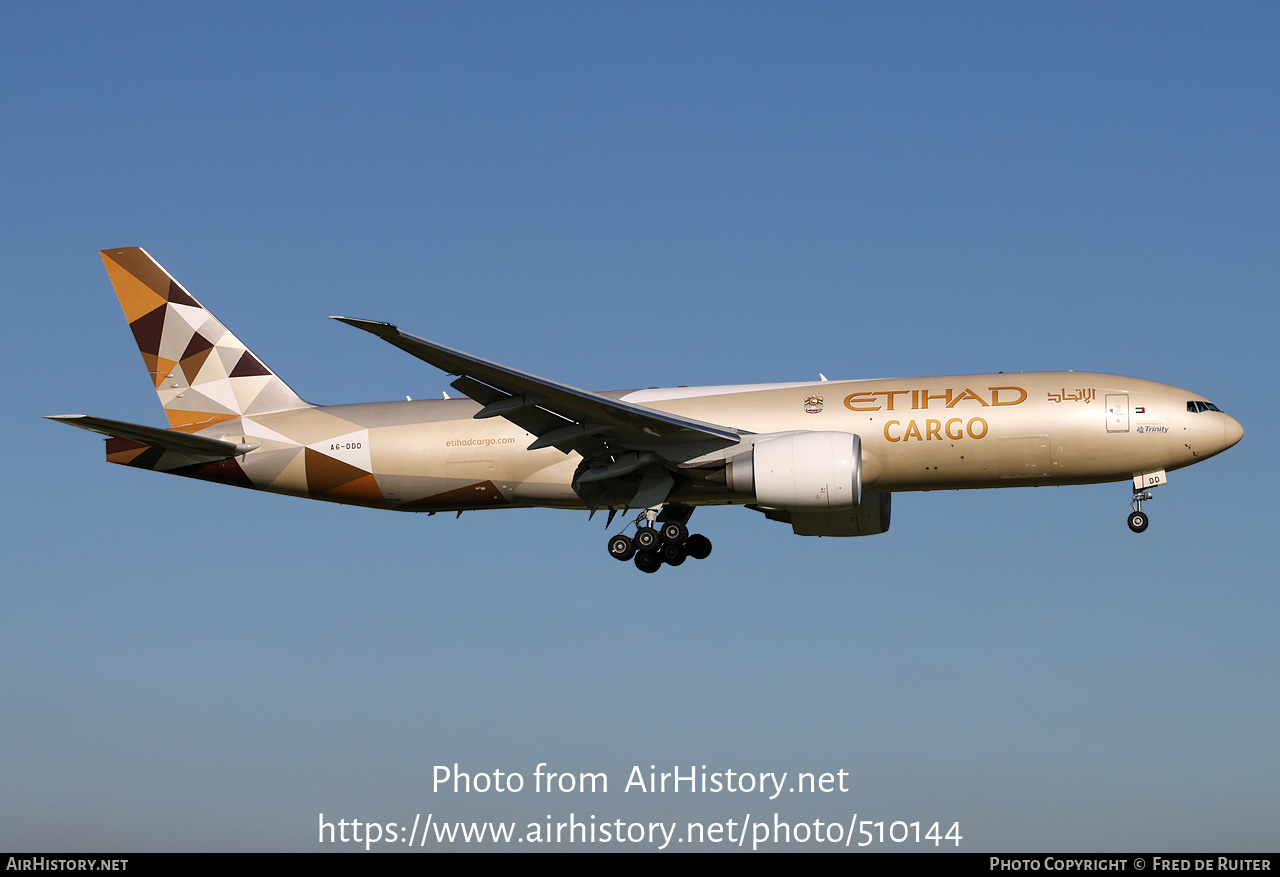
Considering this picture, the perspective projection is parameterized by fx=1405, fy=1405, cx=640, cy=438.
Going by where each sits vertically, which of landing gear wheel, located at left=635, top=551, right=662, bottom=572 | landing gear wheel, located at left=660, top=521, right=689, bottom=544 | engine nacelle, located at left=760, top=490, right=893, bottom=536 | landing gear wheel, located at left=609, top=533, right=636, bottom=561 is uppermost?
engine nacelle, located at left=760, top=490, right=893, bottom=536

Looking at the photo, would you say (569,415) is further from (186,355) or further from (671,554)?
(186,355)

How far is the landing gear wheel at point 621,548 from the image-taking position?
3547cm

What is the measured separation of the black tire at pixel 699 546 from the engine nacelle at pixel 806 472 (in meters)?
4.63

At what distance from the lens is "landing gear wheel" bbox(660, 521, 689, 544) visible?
35312mm

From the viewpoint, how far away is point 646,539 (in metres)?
35.3

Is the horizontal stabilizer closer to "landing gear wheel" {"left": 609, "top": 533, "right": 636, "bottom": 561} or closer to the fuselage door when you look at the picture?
"landing gear wheel" {"left": 609, "top": 533, "right": 636, "bottom": 561}

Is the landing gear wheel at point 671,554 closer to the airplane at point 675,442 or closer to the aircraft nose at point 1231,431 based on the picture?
the airplane at point 675,442

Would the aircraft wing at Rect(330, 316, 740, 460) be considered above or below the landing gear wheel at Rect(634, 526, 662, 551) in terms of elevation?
above

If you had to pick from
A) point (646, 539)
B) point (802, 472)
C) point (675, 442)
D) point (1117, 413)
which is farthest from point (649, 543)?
point (1117, 413)

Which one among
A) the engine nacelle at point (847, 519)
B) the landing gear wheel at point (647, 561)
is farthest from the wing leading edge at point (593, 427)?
the engine nacelle at point (847, 519)

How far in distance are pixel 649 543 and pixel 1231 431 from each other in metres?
14.1

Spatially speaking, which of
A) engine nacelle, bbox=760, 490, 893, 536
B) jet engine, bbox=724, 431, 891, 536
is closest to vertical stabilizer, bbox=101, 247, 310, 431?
jet engine, bbox=724, 431, 891, 536

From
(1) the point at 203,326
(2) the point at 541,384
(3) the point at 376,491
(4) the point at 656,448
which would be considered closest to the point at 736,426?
(4) the point at 656,448

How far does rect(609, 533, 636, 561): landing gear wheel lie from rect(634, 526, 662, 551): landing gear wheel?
0.60 ft
